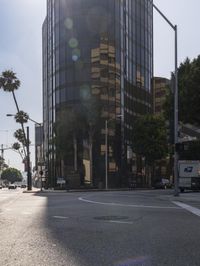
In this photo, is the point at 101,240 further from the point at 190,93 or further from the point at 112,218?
the point at 190,93

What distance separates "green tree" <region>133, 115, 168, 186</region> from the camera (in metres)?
74.4

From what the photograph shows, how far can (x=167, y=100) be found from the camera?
160 feet

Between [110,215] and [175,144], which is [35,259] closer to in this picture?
[110,215]

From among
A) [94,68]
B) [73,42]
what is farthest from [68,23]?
[94,68]

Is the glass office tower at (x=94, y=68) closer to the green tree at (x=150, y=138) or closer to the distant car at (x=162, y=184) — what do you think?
the green tree at (x=150, y=138)

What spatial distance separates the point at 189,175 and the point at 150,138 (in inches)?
970

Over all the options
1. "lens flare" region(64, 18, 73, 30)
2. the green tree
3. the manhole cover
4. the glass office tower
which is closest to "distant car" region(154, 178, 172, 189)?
the green tree

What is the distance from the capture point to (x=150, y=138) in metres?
74.3

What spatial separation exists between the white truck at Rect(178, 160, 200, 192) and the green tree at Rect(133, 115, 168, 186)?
23449 millimetres

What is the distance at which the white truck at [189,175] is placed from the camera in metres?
48.8

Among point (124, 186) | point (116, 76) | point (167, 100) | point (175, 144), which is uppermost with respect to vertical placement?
point (116, 76)

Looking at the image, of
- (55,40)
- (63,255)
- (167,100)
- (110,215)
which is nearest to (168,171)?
(55,40)

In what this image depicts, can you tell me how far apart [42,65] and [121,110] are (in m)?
34.1

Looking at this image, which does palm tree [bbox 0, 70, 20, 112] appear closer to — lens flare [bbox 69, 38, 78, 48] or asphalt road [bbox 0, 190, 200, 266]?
lens flare [bbox 69, 38, 78, 48]
